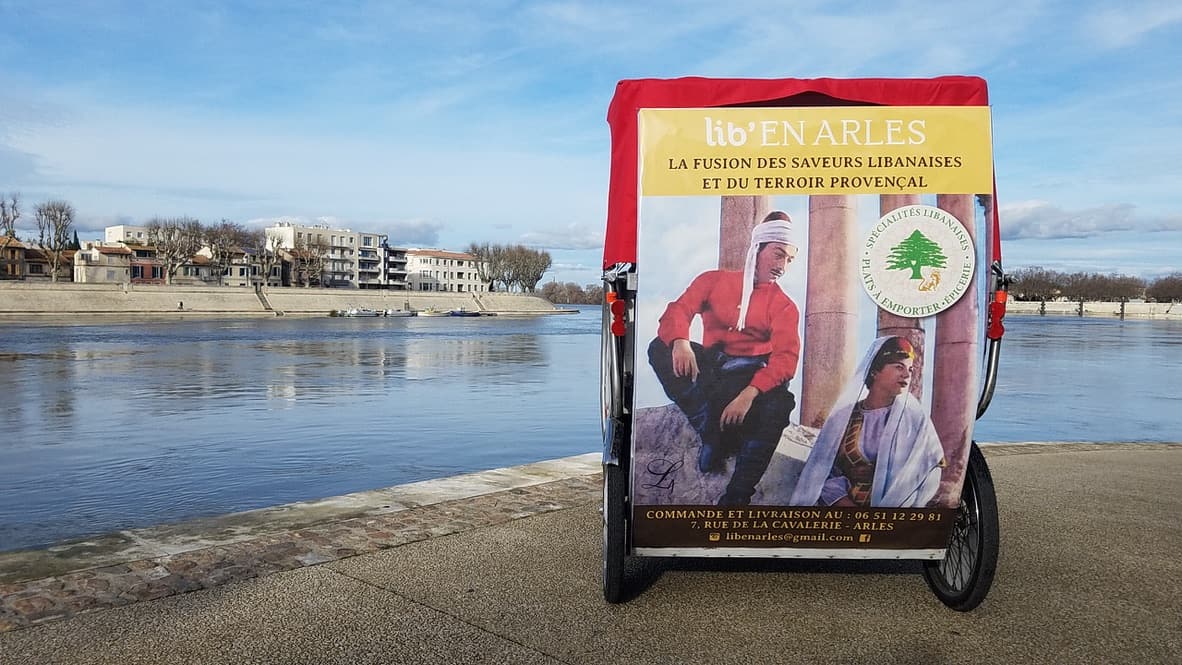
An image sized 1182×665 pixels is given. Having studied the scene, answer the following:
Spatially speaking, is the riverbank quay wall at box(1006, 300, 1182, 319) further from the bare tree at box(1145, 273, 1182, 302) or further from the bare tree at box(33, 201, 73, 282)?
the bare tree at box(33, 201, 73, 282)

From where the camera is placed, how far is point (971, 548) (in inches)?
191

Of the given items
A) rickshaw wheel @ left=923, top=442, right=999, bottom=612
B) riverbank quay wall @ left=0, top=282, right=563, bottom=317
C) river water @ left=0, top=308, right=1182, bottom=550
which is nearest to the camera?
rickshaw wheel @ left=923, top=442, right=999, bottom=612

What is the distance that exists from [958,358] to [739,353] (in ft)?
3.51

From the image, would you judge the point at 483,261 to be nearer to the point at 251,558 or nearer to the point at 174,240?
the point at 174,240

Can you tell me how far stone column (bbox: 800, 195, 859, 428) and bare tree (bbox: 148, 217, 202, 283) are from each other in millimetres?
129656

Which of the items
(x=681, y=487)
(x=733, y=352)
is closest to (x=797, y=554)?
(x=681, y=487)

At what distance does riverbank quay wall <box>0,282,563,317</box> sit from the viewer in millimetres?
84688

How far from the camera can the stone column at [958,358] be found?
14.3ft

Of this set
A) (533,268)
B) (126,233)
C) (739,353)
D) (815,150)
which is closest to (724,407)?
(739,353)

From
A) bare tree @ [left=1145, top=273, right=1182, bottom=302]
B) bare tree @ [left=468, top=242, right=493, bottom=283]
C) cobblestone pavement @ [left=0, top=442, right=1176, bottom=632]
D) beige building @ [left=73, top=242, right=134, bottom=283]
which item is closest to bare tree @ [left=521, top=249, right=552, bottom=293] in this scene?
bare tree @ [left=468, top=242, right=493, bottom=283]

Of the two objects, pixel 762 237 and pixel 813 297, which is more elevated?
pixel 762 237

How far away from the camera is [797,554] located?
4828 millimetres

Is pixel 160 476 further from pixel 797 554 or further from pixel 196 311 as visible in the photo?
pixel 196 311

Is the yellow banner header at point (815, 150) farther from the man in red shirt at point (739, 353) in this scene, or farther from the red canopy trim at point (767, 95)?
the man in red shirt at point (739, 353)
